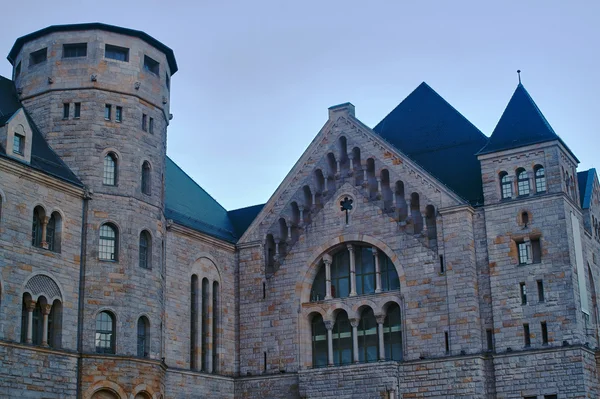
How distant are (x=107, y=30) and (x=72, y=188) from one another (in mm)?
7727

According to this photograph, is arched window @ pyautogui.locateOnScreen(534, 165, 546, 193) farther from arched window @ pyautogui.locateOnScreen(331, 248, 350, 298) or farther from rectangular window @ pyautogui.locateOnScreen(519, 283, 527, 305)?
arched window @ pyautogui.locateOnScreen(331, 248, 350, 298)

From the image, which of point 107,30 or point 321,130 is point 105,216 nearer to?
point 107,30

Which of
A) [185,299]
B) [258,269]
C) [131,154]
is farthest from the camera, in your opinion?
[258,269]

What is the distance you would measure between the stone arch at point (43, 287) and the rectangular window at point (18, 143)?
Result: 16.7ft

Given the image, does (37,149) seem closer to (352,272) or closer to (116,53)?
(116,53)

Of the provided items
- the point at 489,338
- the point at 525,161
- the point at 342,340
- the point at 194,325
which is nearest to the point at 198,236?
the point at 194,325

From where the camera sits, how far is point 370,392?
43.5m

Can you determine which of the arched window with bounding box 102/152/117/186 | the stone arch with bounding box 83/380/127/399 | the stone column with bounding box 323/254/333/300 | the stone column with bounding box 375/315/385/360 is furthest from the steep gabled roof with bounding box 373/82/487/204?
the stone arch with bounding box 83/380/127/399

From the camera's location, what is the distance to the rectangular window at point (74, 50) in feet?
138

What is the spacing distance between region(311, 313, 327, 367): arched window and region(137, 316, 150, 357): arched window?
10.0 metres

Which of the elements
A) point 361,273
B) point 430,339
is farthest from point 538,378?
point 361,273

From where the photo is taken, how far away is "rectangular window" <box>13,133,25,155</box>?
37750 millimetres

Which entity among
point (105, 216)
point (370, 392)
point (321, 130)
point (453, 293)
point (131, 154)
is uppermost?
point (321, 130)

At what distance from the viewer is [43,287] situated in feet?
122
